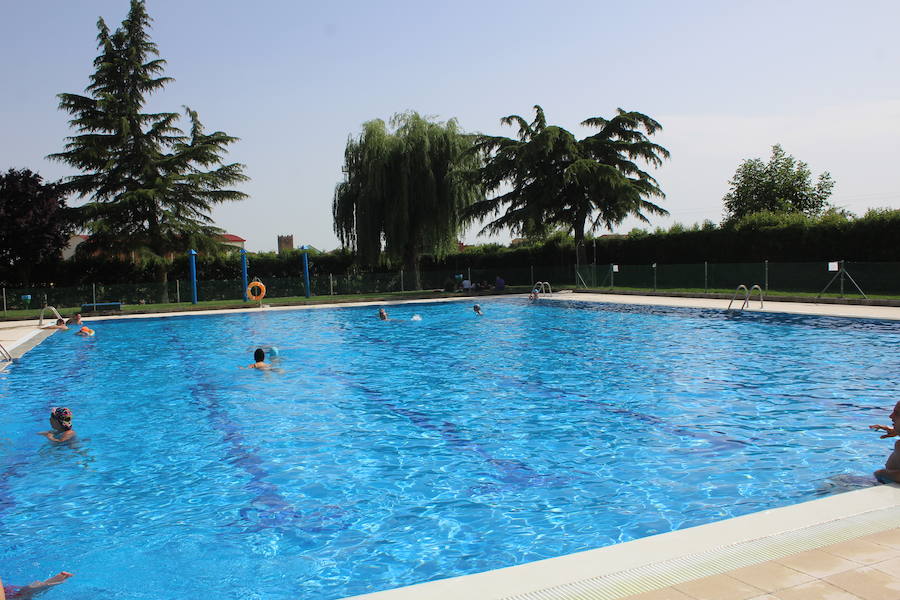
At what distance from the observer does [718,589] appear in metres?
3.16

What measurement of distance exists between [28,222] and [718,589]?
38.8 meters

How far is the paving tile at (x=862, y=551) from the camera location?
3428 mm

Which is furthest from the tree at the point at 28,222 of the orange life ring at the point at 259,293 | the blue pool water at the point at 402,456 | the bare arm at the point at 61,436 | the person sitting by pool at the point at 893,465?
the person sitting by pool at the point at 893,465

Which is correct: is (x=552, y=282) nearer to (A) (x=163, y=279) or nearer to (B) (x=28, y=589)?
(A) (x=163, y=279)

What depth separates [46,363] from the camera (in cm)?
1452

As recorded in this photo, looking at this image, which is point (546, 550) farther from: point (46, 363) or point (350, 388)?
point (46, 363)

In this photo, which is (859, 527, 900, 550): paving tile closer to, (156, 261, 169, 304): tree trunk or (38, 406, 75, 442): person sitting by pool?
(38, 406, 75, 442): person sitting by pool

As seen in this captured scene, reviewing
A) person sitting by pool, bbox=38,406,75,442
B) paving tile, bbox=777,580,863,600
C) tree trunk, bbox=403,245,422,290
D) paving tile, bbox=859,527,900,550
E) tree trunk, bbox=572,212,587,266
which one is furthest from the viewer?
tree trunk, bbox=403,245,422,290

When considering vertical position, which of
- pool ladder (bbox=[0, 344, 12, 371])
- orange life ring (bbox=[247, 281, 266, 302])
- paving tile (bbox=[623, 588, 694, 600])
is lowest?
paving tile (bbox=[623, 588, 694, 600])

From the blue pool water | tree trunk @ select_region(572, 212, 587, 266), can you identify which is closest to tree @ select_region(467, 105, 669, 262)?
tree trunk @ select_region(572, 212, 587, 266)

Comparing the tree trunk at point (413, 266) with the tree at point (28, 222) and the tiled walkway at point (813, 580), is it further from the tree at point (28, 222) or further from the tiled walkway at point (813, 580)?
the tiled walkway at point (813, 580)

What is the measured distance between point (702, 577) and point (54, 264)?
131 ft

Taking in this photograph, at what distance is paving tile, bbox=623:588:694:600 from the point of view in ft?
10.2

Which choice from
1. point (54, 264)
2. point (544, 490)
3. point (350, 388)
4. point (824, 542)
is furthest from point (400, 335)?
point (54, 264)
